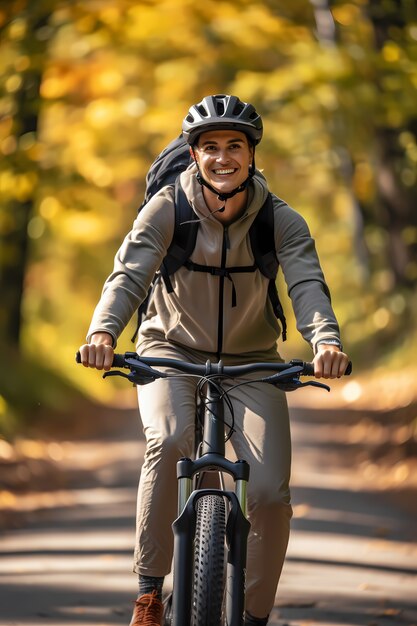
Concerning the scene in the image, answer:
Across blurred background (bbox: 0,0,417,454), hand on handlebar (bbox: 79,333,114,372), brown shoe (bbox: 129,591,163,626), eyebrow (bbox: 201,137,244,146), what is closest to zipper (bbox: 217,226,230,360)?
eyebrow (bbox: 201,137,244,146)

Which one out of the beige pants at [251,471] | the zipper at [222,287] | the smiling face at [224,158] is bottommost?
the beige pants at [251,471]

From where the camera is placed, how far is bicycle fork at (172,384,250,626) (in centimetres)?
443

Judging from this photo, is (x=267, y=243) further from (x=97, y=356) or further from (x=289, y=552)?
(x=289, y=552)

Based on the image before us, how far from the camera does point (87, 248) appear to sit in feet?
96.0

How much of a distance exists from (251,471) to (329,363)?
530mm

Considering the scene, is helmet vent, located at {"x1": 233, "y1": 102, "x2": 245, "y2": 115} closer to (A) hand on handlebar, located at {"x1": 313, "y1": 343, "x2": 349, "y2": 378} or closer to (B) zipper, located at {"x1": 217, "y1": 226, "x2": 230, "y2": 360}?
(B) zipper, located at {"x1": 217, "y1": 226, "x2": 230, "y2": 360}

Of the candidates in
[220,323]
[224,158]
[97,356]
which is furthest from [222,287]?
[97,356]

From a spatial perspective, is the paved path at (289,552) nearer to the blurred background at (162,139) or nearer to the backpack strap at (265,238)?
the blurred background at (162,139)

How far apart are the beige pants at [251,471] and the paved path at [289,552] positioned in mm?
1608

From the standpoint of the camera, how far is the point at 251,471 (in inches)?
192

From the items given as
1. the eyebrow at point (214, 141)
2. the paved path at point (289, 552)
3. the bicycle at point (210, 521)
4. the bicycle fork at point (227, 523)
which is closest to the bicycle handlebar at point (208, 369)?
the bicycle at point (210, 521)

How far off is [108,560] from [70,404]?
11.6 m

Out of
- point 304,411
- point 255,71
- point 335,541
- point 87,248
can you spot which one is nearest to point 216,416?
point 335,541

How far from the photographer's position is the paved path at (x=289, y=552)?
271 inches
